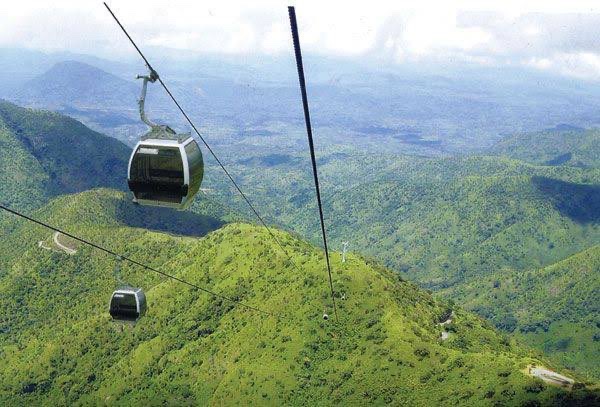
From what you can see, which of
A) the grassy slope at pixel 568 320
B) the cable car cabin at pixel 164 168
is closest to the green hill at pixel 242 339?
the cable car cabin at pixel 164 168

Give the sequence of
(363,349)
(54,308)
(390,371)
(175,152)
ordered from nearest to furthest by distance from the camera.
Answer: (175,152)
(390,371)
(363,349)
(54,308)

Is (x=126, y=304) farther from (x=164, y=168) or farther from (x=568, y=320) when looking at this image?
(x=568, y=320)

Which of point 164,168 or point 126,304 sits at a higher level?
point 164,168

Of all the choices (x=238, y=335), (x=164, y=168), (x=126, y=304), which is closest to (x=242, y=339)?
(x=238, y=335)

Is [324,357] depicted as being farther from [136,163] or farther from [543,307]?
[543,307]

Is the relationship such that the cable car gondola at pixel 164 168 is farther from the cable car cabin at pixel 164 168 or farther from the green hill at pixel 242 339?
the green hill at pixel 242 339

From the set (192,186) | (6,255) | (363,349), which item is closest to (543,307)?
(363,349)

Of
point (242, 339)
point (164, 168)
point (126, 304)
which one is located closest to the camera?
point (164, 168)

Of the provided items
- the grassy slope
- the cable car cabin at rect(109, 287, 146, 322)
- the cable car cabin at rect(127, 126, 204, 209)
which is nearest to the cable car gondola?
the cable car cabin at rect(127, 126, 204, 209)

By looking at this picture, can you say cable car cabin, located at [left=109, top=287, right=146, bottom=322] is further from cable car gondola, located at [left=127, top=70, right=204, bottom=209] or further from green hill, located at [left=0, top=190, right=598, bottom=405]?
green hill, located at [left=0, top=190, right=598, bottom=405]
